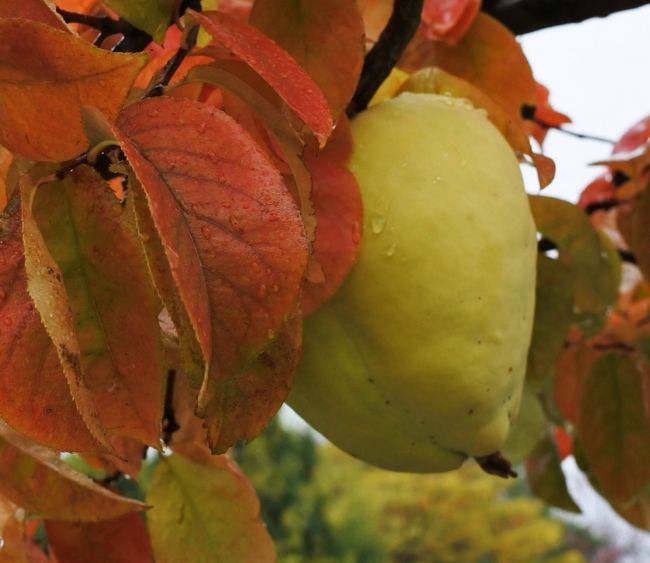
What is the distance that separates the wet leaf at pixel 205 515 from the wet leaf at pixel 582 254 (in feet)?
0.89

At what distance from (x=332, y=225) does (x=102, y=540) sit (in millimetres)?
230

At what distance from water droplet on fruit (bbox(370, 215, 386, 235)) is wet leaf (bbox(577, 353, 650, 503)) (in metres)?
0.39

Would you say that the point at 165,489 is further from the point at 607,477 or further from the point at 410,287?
the point at 607,477

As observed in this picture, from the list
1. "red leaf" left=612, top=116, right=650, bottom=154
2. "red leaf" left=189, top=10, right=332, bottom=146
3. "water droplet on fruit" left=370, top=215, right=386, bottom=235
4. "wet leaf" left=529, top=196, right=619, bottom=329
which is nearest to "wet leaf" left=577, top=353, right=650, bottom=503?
"wet leaf" left=529, top=196, right=619, bottom=329

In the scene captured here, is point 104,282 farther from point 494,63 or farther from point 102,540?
point 494,63

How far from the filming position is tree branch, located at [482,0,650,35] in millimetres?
727

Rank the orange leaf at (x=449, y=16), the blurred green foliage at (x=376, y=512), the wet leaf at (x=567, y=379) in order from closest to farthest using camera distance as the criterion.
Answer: the orange leaf at (x=449, y=16) → the wet leaf at (x=567, y=379) → the blurred green foliage at (x=376, y=512)

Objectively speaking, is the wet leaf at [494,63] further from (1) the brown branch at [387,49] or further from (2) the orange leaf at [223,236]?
Result: (2) the orange leaf at [223,236]

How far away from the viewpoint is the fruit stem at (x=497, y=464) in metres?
0.52

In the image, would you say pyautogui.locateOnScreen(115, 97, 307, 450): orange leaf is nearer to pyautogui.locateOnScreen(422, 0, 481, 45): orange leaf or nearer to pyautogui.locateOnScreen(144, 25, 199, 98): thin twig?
pyautogui.locateOnScreen(144, 25, 199, 98): thin twig

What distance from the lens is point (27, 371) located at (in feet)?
1.12

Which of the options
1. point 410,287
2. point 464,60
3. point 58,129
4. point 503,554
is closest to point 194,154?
point 58,129

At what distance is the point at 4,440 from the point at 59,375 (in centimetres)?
15

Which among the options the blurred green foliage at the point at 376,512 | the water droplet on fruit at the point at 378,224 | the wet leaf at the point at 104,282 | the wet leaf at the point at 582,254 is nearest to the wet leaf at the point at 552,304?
the wet leaf at the point at 582,254
